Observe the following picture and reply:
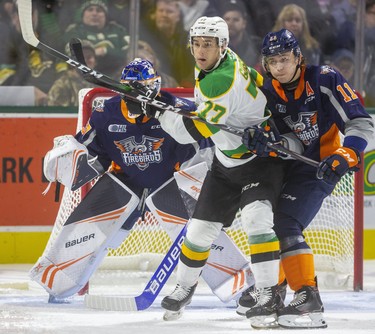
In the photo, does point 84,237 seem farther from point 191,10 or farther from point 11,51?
point 191,10

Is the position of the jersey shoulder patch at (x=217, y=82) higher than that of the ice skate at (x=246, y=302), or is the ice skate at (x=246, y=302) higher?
the jersey shoulder patch at (x=217, y=82)

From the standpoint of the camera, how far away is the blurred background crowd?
6.05 m

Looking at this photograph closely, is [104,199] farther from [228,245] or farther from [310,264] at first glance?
[310,264]

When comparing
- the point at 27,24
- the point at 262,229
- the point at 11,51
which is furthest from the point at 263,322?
the point at 11,51

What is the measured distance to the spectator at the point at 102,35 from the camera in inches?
240

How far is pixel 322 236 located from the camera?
5648 mm

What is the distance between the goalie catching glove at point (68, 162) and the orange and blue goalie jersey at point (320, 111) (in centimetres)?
93

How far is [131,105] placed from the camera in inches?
171

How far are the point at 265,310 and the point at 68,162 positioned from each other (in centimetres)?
116

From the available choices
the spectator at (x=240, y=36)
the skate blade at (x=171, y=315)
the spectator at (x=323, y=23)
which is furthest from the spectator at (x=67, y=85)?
the skate blade at (x=171, y=315)

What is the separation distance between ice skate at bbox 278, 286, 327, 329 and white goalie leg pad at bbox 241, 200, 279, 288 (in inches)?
3.8

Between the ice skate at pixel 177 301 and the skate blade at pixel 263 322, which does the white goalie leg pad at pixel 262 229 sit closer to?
the skate blade at pixel 263 322

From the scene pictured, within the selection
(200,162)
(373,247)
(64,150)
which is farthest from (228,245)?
(373,247)

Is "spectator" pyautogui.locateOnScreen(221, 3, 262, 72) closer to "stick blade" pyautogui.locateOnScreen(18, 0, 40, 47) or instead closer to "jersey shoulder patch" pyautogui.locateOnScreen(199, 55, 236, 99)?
"stick blade" pyautogui.locateOnScreen(18, 0, 40, 47)
